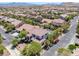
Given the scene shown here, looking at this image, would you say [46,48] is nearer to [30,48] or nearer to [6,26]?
[30,48]

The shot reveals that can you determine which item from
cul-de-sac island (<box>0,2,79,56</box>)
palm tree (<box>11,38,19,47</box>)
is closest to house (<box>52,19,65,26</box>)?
cul-de-sac island (<box>0,2,79,56</box>)

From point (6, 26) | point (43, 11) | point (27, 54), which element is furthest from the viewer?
point (43, 11)

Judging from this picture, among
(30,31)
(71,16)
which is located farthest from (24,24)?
(71,16)

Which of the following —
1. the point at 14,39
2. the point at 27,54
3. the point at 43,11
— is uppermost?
the point at 43,11

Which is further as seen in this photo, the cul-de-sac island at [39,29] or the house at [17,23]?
the house at [17,23]

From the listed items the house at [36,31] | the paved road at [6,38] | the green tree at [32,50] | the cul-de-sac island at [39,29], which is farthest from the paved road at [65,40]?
the paved road at [6,38]

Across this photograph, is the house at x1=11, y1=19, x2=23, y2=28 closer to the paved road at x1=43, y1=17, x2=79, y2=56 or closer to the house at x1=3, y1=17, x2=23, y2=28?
the house at x1=3, y1=17, x2=23, y2=28

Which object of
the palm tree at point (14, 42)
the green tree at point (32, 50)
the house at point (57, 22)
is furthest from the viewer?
the house at point (57, 22)

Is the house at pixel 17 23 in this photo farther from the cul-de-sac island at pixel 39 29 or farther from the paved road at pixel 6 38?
the paved road at pixel 6 38

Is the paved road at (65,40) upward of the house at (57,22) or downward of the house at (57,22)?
downward
